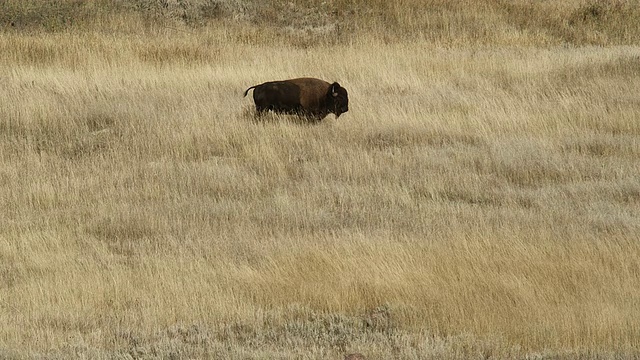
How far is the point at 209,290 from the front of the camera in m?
7.92

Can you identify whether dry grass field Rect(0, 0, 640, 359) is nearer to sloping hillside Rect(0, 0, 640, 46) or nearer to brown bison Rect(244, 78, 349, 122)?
sloping hillside Rect(0, 0, 640, 46)

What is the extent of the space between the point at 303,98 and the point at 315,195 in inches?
119

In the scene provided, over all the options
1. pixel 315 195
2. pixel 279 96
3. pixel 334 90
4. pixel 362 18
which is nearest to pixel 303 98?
pixel 279 96

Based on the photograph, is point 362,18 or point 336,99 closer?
point 336,99

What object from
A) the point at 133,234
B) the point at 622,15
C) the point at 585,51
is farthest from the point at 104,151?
the point at 622,15

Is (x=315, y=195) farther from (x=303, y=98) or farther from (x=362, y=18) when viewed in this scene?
(x=362, y=18)

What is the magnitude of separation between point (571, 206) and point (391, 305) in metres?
3.78

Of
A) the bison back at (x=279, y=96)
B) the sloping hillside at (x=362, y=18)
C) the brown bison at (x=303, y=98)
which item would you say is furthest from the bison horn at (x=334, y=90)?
the sloping hillside at (x=362, y=18)

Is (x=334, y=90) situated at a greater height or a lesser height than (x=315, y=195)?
greater

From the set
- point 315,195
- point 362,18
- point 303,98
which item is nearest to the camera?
point 315,195

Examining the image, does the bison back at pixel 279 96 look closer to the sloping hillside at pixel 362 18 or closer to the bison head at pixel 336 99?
the bison head at pixel 336 99

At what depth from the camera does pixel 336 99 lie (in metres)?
13.9

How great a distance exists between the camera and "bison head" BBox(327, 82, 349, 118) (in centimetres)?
1390

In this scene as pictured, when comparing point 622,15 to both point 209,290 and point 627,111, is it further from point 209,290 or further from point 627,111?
point 209,290
